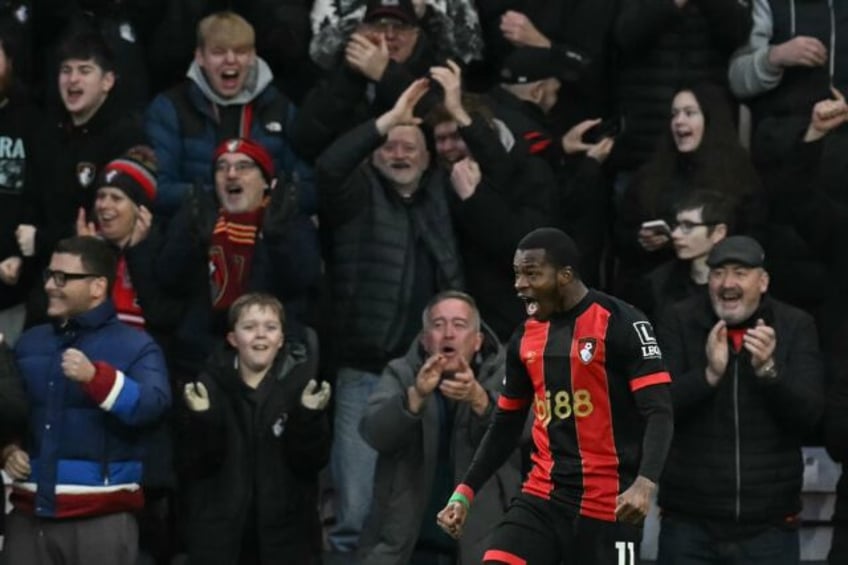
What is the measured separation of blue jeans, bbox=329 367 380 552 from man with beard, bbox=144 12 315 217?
3.89 feet

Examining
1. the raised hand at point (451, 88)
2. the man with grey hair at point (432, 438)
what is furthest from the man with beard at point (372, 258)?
the man with grey hair at point (432, 438)

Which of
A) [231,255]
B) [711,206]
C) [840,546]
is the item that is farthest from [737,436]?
[231,255]

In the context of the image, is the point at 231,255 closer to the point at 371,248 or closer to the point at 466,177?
the point at 371,248

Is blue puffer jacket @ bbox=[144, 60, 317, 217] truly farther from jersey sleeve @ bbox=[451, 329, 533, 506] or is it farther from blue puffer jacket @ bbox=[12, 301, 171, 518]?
jersey sleeve @ bbox=[451, 329, 533, 506]

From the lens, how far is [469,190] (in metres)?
12.9

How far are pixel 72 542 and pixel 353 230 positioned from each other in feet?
8.15

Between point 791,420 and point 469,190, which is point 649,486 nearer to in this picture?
point 791,420

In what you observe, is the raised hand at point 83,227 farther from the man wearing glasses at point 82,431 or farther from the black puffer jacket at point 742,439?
the black puffer jacket at point 742,439

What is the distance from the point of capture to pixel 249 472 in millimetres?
11773

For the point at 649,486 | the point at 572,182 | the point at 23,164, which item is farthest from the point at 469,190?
the point at 649,486

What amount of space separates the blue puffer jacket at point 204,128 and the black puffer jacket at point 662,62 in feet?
6.56

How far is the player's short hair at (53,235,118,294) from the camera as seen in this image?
11805 mm

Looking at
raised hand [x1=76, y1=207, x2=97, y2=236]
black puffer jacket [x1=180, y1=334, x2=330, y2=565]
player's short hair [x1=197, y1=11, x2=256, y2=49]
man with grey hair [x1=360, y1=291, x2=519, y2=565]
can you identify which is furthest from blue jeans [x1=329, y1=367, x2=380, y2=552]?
player's short hair [x1=197, y1=11, x2=256, y2=49]

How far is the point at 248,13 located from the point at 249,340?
274cm
